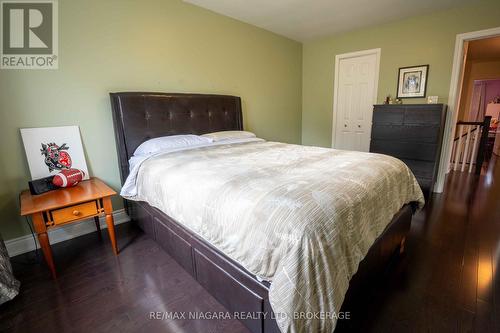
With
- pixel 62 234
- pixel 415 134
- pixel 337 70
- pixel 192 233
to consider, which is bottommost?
pixel 62 234

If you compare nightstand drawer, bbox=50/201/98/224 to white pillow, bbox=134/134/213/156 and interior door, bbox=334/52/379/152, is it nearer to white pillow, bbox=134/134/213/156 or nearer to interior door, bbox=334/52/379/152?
white pillow, bbox=134/134/213/156

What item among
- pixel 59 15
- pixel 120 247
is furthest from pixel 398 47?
pixel 120 247

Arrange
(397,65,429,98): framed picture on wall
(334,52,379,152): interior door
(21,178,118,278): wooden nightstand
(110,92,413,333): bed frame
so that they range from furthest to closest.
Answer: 1. (334,52,379,152): interior door
2. (397,65,429,98): framed picture on wall
3. (21,178,118,278): wooden nightstand
4. (110,92,413,333): bed frame

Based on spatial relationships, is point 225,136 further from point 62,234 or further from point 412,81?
point 412,81

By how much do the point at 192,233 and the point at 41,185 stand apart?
4.45ft

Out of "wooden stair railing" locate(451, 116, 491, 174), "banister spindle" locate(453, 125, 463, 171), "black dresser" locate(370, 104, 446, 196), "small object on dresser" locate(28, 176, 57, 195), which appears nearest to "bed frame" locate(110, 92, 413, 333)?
"small object on dresser" locate(28, 176, 57, 195)

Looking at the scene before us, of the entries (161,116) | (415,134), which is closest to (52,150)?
(161,116)

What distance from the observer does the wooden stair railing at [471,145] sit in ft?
13.9

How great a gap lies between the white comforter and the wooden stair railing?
3590mm

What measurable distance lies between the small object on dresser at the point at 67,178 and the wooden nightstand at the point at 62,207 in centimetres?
5

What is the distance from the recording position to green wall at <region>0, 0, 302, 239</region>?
197cm

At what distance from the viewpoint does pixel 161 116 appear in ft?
8.50

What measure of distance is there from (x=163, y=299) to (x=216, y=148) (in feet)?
4.62

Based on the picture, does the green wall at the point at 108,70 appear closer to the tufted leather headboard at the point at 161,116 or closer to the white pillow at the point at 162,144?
the tufted leather headboard at the point at 161,116
